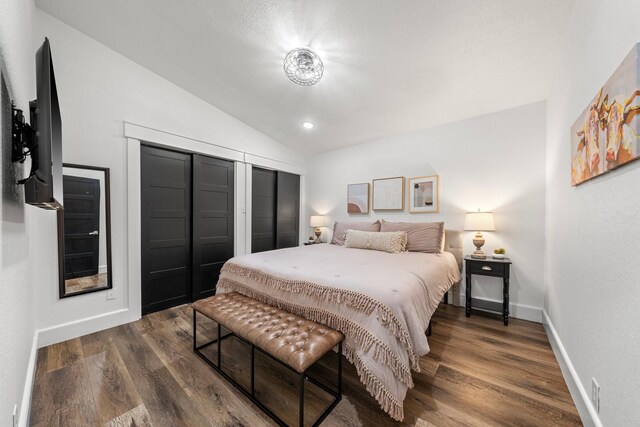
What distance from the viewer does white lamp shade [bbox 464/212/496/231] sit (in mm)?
2670

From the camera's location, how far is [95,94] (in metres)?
2.38

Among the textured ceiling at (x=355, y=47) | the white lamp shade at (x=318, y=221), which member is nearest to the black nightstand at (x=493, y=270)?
the textured ceiling at (x=355, y=47)

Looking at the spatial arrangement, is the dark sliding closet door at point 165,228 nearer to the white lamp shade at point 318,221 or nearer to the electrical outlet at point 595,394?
the white lamp shade at point 318,221

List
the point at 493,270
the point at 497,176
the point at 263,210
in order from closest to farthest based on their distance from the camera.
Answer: the point at 493,270, the point at 497,176, the point at 263,210

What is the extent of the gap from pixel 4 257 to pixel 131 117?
2254 millimetres

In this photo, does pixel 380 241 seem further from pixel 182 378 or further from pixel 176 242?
pixel 176 242

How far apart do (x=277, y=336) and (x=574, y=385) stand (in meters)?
1.87

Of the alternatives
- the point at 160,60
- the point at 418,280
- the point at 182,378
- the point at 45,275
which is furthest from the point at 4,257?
the point at 160,60

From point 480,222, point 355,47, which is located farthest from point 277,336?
point 480,222

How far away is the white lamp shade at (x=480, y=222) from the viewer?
2.67 meters

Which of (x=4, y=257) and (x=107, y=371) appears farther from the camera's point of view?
(x=107, y=371)

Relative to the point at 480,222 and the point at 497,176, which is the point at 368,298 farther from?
the point at 497,176

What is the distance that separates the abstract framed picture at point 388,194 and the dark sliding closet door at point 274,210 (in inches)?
65.9

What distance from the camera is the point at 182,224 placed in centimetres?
306
